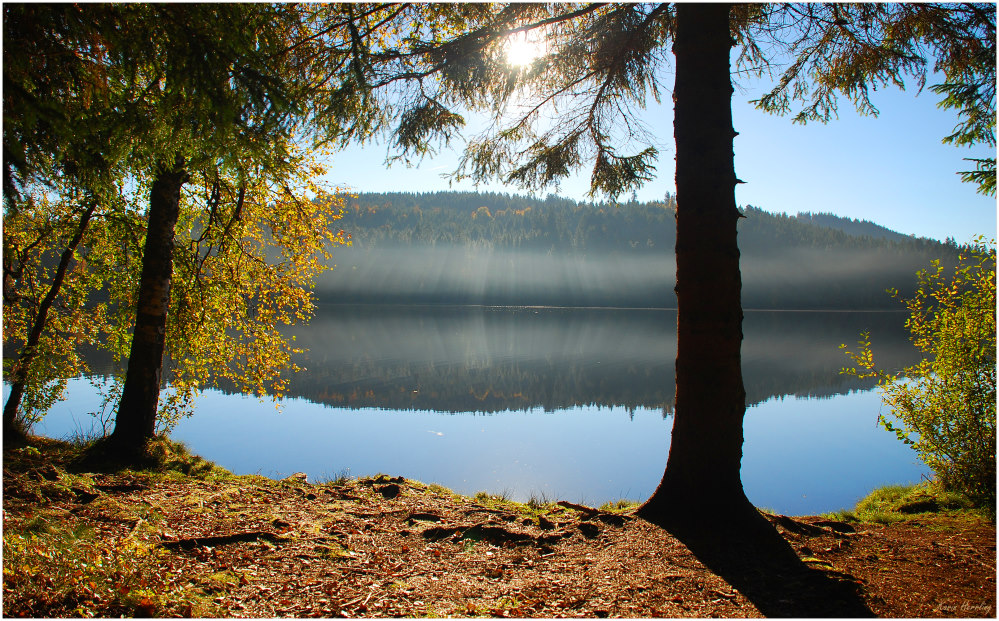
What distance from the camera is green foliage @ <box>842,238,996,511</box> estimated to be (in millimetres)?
5191

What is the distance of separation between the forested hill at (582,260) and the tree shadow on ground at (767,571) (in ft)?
378

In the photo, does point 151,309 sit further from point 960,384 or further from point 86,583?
point 960,384

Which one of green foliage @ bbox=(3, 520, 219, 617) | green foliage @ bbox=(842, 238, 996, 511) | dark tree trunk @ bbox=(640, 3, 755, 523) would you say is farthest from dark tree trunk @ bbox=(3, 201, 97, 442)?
green foliage @ bbox=(842, 238, 996, 511)

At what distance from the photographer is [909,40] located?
5203 millimetres

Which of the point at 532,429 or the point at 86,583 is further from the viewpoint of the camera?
the point at 532,429

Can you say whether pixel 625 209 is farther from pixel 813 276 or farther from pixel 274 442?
pixel 274 442

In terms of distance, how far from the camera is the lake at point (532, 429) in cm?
1020

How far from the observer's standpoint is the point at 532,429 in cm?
1450

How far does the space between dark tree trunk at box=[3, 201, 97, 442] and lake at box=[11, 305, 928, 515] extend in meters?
3.58

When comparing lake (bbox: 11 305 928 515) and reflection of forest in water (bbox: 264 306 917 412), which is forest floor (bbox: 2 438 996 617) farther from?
reflection of forest in water (bbox: 264 306 917 412)

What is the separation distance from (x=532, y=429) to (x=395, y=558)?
11180 mm

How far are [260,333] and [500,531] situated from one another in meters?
5.04

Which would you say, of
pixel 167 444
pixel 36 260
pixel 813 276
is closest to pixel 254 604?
pixel 167 444

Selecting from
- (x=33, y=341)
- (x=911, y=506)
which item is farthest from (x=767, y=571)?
(x=33, y=341)
